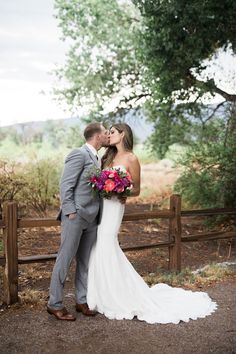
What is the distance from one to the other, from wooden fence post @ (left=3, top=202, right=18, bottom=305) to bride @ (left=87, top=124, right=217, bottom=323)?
0.85 m

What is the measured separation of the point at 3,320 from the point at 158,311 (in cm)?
157

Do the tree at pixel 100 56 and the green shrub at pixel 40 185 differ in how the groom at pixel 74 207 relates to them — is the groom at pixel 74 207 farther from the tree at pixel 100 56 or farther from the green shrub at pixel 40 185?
the tree at pixel 100 56

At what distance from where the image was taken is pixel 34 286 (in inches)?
264

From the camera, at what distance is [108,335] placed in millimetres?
4465

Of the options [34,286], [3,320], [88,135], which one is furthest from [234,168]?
[3,320]

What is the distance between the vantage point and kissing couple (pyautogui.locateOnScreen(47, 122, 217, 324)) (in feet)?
15.8

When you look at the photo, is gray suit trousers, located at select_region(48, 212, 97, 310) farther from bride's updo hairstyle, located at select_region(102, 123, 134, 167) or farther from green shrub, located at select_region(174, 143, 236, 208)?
green shrub, located at select_region(174, 143, 236, 208)

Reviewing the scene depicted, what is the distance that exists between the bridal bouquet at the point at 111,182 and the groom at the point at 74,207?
3.7 inches

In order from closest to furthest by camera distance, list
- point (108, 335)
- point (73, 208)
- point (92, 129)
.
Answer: point (108, 335) < point (73, 208) < point (92, 129)

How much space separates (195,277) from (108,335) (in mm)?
2397

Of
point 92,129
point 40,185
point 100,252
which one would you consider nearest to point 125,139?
point 92,129

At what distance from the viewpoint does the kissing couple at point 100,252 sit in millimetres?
4805

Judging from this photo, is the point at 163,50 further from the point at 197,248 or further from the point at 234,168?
the point at 197,248

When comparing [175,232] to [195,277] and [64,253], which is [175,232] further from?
[64,253]
